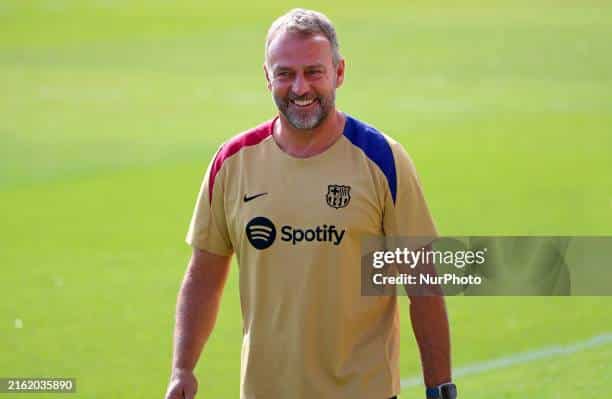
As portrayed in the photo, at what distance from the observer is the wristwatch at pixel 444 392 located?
10.6ft

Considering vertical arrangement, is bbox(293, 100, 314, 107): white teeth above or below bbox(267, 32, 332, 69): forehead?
below

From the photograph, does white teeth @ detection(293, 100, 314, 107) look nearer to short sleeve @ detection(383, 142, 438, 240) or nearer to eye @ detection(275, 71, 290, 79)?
eye @ detection(275, 71, 290, 79)

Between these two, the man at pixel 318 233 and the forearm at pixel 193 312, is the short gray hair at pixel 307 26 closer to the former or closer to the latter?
the man at pixel 318 233

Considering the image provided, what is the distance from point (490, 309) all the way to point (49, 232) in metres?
3.44

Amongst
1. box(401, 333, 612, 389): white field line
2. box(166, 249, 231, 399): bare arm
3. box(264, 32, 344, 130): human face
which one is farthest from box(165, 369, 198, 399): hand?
box(401, 333, 612, 389): white field line

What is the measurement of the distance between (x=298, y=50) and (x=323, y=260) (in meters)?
0.52

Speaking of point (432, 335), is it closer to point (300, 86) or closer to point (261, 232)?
point (261, 232)

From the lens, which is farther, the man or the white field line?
the white field line

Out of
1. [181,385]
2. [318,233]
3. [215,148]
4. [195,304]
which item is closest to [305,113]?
[318,233]

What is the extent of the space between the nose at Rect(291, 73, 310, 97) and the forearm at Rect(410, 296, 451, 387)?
582 millimetres

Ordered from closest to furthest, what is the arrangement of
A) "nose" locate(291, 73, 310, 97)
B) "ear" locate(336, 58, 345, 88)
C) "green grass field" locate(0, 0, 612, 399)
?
1. "nose" locate(291, 73, 310, 97)
2. "ear" locate(336, 58, 345, 88)
3. "green grass field" locate(0, 0, 612, 399)

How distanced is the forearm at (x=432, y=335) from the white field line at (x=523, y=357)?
314 centimetres

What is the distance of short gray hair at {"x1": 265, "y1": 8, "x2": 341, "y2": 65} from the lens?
3.22m

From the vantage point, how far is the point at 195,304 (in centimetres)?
341
